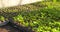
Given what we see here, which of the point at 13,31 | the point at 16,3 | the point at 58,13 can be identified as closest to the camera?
the point at 13,31

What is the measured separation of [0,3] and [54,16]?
97.3 inches

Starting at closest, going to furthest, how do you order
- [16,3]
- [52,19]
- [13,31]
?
[13,31] → [52,19] → [16,3]

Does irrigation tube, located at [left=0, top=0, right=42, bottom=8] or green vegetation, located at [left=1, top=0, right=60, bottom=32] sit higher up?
irrigation tube, located at [left=0, top=0, right=42, bottom=8]

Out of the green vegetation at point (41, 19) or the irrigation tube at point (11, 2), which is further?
the irrigation tube at point (11, 2)

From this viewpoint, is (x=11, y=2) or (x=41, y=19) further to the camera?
(x=11, y=2)

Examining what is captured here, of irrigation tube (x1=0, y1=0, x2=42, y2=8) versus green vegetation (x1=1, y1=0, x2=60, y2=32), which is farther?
irrigation tube (x1=0, y1=0, x2=42, y2=8)

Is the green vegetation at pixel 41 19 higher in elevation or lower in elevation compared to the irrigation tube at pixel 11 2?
lower

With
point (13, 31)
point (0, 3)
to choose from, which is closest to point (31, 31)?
point (13, 31)

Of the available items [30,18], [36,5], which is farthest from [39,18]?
[36,5]

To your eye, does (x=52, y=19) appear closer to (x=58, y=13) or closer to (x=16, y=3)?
(x=58, y=13)

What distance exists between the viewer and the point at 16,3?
7.99 meters

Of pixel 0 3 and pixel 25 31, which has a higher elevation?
pixel 0 3

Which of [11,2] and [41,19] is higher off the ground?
[11,2]

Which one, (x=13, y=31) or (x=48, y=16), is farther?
(x=48, y=16)
